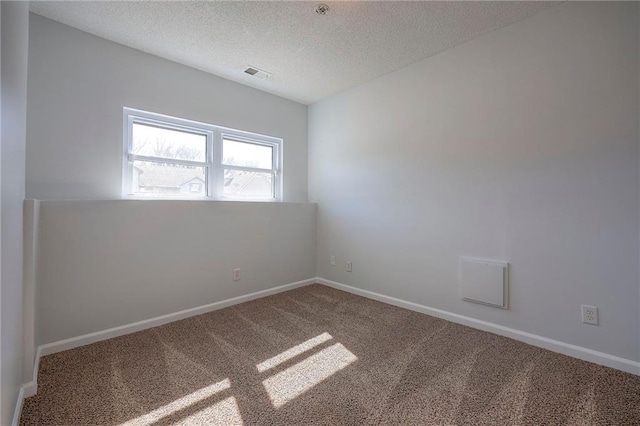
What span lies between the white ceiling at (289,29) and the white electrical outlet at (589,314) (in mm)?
2279

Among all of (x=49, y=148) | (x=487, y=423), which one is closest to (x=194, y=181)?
(x=49, y=148)

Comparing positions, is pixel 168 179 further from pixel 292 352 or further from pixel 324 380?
pixel 324 380

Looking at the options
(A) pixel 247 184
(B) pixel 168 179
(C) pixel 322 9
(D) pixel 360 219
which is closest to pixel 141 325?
(B) pixel 168 179

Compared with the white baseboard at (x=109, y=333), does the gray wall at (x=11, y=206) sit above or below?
above

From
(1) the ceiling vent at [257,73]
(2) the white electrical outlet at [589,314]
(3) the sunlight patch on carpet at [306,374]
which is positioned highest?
(1) the ceiling vent at [257,73]

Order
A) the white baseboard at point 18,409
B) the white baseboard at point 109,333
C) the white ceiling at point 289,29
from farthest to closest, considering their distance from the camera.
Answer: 1. the white ceiling at point 289,29
2. the white baseboard at point 109,333
3. the white baseboard at point 18,409

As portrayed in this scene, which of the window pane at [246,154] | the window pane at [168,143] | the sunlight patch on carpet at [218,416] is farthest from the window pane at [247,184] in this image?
the sunlight patch on carpet at [218,416]

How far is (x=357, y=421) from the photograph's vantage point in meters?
1.45

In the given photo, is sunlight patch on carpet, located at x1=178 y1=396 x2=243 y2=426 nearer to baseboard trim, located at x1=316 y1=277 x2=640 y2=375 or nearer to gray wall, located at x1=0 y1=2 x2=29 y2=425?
gray wall, located at x1=0 y1=2 x2=29 y2=425

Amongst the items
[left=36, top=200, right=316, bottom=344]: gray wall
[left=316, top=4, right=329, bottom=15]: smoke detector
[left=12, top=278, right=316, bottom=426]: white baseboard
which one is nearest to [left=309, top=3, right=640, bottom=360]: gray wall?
[left=316, top=4, right=329, bottom=15]: smoke detector

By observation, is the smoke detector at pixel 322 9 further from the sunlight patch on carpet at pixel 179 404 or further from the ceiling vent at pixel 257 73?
the sunlight patch on carpet at pixel 179 404

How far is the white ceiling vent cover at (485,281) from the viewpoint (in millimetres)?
2396

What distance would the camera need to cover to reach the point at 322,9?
2133mm

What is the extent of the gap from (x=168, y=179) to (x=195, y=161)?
14.1 inches
